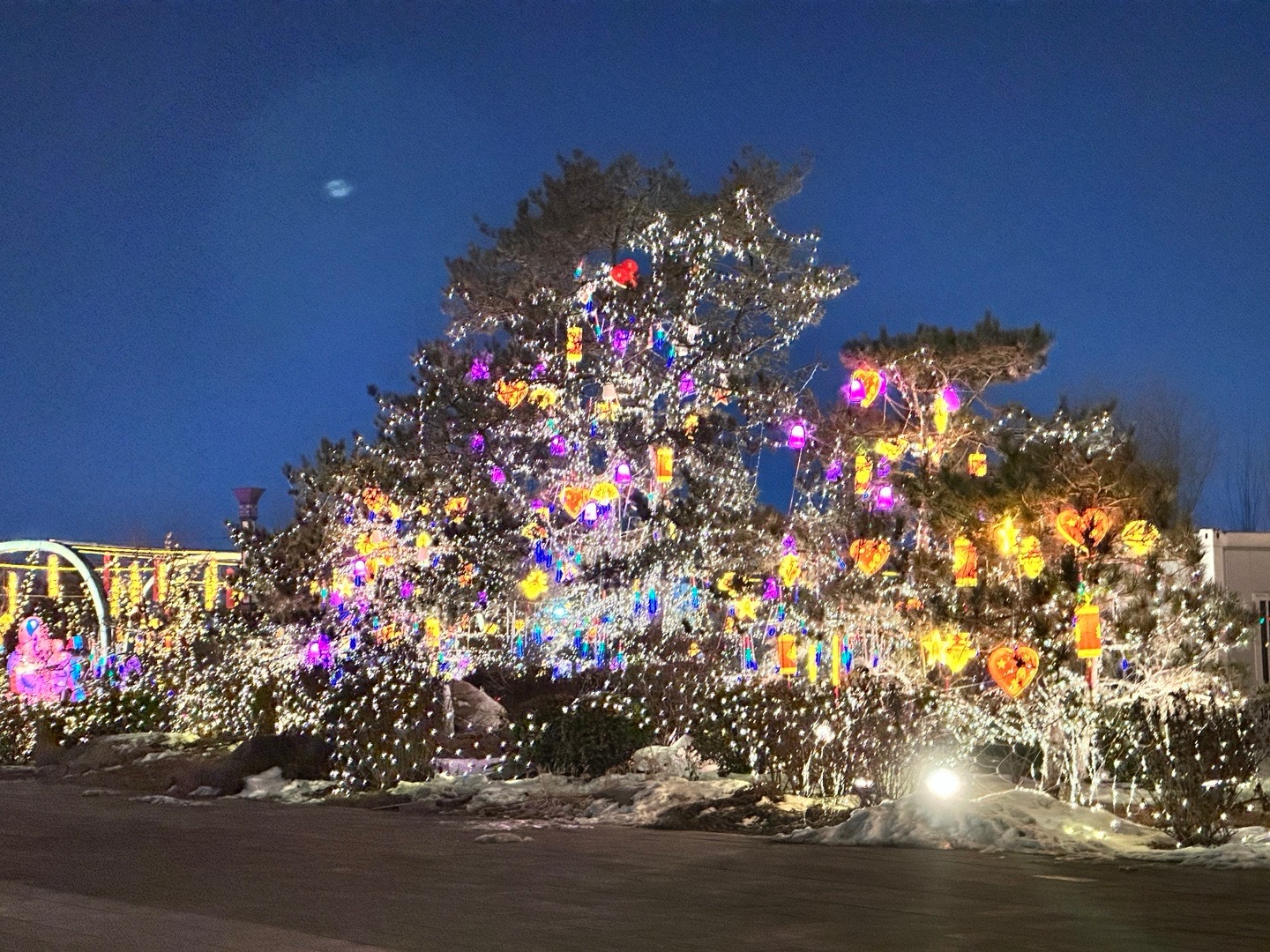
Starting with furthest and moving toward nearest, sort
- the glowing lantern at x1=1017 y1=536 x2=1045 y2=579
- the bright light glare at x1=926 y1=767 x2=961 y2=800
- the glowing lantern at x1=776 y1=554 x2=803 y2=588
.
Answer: the glowing lantern at x1=776 y1=554 x2=803 y2=588
the glowing lantern at x1=1017 y1=536 x2=1045 y2=579
the bright light glare at x1=926 y1=767 x2=961 y2=800

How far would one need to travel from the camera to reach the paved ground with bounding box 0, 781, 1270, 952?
6.93 metres

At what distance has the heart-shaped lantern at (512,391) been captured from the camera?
22797mm

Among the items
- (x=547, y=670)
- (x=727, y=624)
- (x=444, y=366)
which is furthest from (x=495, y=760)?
(x=444, y=366)

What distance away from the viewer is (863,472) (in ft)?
53.9

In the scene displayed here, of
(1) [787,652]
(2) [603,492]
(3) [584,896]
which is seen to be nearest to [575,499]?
(2) [603,492]

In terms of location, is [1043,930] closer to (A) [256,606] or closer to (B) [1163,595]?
(B) [1163,595]

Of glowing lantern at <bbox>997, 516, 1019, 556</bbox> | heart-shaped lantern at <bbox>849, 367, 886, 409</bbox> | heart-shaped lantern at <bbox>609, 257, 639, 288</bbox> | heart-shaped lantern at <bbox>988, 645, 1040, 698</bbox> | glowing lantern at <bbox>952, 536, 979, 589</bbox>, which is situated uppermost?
heart-shaped lantern at <bbox>609, 257, 639, 288</bbox>

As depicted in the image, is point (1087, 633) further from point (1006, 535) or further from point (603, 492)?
point (603, 492)

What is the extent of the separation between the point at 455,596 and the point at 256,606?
128 inches

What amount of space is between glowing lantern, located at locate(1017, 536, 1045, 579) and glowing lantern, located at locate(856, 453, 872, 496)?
11.6 feet

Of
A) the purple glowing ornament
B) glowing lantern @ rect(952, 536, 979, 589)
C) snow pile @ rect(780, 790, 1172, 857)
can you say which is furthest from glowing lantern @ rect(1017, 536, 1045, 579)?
the purple glowing ornament

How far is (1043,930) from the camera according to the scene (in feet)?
22.7

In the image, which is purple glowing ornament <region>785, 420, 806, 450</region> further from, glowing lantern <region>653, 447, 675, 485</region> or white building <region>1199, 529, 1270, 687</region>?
white building <region>1199, 529, 1270, 687</region>

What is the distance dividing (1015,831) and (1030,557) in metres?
3.37
